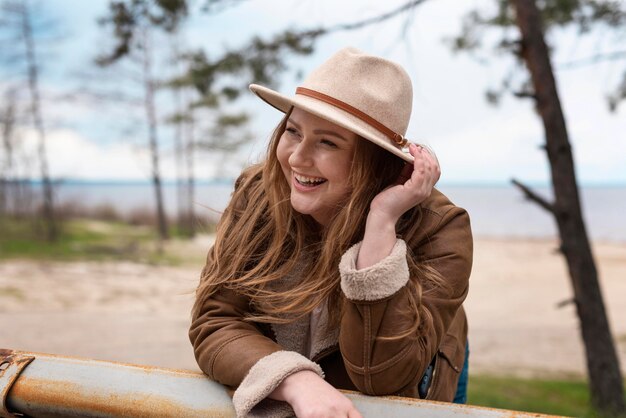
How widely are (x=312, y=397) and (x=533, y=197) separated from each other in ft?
13.8

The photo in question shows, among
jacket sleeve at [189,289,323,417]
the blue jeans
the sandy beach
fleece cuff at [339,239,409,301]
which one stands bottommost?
the sandy beach

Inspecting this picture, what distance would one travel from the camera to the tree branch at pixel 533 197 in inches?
191

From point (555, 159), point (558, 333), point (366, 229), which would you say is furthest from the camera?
point (558, 333)

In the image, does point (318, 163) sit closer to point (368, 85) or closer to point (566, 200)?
point (368, 85)

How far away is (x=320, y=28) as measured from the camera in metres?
5.88

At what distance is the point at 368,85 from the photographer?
→ 5.82 feet

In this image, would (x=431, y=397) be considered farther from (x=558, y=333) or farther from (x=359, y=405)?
(x=558, y=333)

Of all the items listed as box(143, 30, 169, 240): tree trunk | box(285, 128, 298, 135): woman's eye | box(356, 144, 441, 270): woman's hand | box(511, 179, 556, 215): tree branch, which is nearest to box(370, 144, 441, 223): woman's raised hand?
box(356, 144, 441, 270): woman's hand

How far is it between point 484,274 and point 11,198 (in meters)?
17.1

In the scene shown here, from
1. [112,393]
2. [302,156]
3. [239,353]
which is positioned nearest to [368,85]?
[302,156]

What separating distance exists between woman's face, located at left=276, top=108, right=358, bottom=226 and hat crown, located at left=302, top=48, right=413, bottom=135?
83 millimetres

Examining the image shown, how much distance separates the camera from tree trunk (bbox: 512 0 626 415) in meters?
5.52

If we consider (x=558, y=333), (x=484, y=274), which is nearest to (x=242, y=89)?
(x=558, y=333)

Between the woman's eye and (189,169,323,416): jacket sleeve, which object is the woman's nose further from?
(189,169,323,416): jacket sleeve
